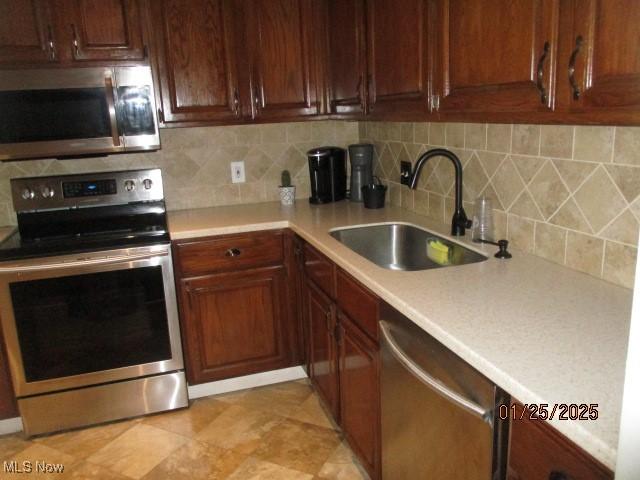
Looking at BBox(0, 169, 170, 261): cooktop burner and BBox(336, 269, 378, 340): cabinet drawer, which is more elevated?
BBox(0, 169, 170, 261): cooktop burner

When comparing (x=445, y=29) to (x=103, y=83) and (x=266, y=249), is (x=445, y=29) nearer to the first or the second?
(x=266, y=249)

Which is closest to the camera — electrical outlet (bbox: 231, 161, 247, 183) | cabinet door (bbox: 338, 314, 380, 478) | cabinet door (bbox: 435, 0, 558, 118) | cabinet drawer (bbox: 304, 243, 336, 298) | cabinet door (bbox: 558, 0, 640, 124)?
cabinet door (bbox: 558, 0, 640, 124)

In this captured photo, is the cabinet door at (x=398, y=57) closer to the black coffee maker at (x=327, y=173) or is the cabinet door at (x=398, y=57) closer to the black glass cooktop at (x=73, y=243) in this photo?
the black coffee maker at (x=327, y=173)

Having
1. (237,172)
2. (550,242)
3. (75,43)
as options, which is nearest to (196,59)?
(75,43)

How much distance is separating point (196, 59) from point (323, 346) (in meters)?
1.45

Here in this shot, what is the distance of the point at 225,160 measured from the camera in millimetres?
2842

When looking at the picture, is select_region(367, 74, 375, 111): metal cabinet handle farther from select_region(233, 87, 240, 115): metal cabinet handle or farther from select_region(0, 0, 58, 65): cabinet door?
select_region(0, 0, 58, 65): cabinet door

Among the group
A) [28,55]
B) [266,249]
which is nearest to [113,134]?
[28,55]

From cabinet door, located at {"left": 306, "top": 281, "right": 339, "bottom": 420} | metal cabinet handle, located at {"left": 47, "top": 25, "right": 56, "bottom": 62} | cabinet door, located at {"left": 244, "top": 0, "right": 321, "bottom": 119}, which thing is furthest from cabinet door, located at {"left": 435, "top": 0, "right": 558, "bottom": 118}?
metal cabinet handle, located at {"left": 47, "top": 25, "right": 56, "bottom": 62}

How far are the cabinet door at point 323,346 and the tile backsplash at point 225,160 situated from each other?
87 cm

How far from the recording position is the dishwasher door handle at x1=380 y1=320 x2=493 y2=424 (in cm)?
104

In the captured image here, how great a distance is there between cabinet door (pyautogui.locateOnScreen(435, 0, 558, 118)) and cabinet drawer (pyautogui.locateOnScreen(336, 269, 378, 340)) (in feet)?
2.03

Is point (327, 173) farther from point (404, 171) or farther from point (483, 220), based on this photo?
point (483, 220)
